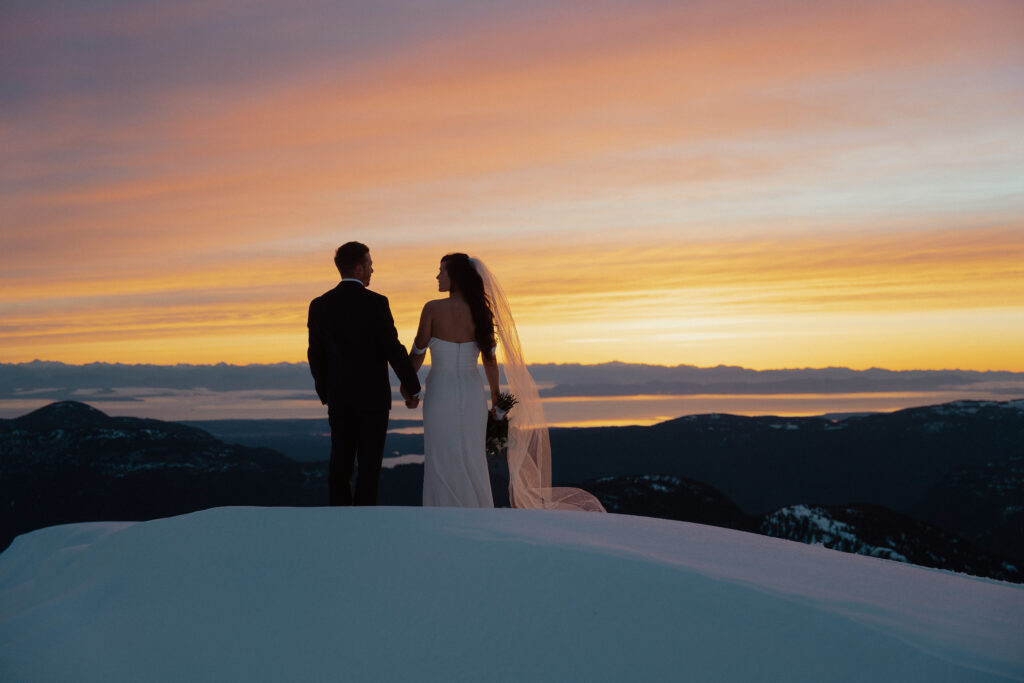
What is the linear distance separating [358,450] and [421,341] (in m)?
1.41

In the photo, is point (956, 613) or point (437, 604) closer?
point (437, 604)

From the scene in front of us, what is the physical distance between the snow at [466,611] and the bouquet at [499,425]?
3.31m

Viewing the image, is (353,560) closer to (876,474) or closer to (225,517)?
(225,517)

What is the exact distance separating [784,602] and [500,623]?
187cm

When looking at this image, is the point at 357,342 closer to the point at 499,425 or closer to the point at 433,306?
the point at 433,306

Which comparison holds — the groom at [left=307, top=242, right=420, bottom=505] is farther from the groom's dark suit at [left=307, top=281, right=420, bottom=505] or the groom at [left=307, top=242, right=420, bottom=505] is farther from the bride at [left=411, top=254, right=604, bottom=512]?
the bride at [left=411, top=254, right=604, bottom=512]

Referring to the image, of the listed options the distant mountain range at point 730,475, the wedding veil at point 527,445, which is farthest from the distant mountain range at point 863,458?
the wedding veil at point 527,445

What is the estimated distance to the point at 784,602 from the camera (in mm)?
5336

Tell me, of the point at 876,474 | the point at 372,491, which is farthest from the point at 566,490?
the point at 876,474

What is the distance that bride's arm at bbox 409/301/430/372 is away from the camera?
921 cm

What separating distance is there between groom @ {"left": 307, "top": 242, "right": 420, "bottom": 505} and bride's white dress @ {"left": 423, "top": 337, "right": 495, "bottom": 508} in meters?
0.87

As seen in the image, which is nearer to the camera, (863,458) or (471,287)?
(471,287)

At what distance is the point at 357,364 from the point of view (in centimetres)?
855

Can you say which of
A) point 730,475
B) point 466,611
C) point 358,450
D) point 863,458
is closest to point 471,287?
point 358,450
